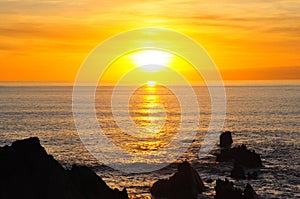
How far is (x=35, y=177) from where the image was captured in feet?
138

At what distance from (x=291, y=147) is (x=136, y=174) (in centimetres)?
4762

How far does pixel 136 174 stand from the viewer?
8044 cm

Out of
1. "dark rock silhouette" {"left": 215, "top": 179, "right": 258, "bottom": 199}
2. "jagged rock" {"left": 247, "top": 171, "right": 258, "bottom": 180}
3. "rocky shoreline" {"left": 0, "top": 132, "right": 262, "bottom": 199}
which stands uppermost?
"rocky shoreline" {"left": 0, "top": 132, "right": 262, "bottom": 199}

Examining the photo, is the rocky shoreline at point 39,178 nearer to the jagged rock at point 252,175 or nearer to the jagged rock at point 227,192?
the jagged rock at point 227,192

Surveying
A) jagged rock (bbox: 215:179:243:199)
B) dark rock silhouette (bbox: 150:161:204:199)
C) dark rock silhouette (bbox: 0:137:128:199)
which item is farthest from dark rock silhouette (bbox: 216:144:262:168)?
dark rock silhouette (bbox: 0:137:128:199)

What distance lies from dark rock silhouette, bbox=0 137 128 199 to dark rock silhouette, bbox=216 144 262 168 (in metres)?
46.9

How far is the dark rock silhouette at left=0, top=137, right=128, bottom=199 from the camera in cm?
4097

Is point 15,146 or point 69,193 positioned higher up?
point 15,146

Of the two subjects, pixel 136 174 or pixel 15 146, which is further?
pixel 136 174

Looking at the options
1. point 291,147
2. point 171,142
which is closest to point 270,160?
point 291,147

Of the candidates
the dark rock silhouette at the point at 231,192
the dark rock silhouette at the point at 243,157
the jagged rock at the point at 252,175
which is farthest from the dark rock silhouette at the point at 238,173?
the dark rock silhouette at the point at 231,192

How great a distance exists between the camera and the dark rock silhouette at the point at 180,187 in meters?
63.7

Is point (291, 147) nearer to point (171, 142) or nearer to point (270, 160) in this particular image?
point (270, 160)

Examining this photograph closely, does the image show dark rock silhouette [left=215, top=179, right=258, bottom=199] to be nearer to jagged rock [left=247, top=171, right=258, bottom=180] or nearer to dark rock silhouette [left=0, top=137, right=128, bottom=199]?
jagged rock [left=247, top=171, right=258, bottom=180]
